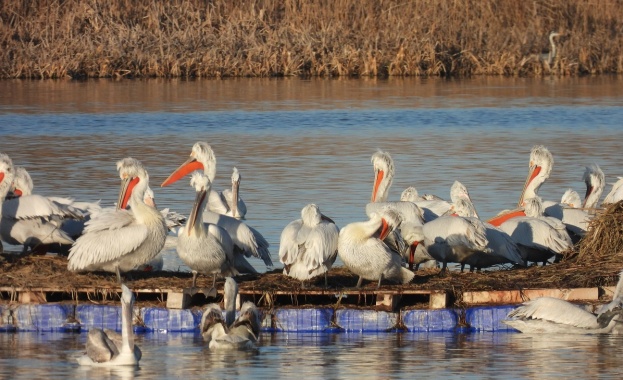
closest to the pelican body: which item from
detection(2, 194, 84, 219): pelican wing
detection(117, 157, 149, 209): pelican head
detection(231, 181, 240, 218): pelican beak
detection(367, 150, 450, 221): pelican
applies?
detection(117, 157, 149, 209): pelican head

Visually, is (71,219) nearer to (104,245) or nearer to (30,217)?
(30,217)

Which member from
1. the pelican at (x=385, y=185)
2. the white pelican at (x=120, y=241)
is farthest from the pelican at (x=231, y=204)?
the white pelican at (x=120, y=241)

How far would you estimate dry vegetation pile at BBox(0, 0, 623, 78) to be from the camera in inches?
1073

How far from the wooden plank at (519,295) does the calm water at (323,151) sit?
286mm

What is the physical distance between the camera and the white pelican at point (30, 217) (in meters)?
9.17

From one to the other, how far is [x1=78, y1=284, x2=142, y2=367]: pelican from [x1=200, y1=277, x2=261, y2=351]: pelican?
21.2 inches

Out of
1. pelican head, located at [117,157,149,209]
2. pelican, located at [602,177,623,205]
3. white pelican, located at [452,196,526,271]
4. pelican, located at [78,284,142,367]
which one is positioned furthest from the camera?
pelican, located at [602,177,623,205]

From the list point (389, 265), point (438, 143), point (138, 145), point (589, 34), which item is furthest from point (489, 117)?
point (389, 265)

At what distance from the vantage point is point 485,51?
28.0 meters

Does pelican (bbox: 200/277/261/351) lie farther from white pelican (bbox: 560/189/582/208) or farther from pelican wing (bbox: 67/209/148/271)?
white pelican (bbox: 560/189/582/208)

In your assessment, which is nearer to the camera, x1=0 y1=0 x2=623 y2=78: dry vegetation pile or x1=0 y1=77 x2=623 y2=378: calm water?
x1=0 y1=77 x2=623 y2=378: calm water

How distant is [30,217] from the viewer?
30.2 ft

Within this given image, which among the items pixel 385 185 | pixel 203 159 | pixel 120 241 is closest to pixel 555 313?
pixel 120 241

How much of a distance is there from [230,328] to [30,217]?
2325 millimetres
